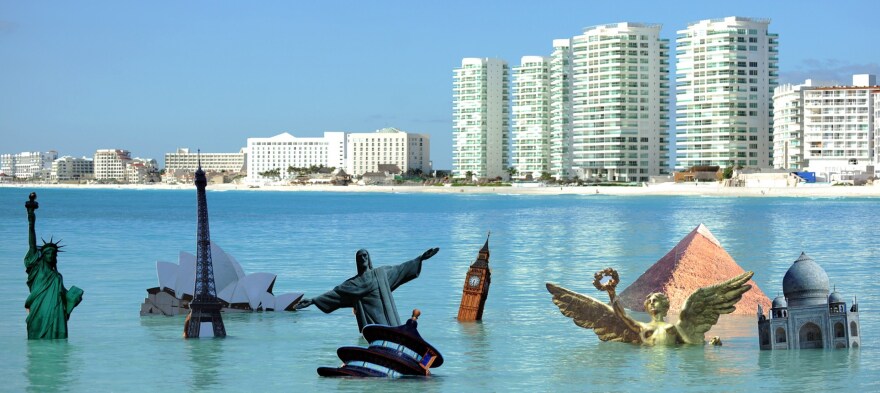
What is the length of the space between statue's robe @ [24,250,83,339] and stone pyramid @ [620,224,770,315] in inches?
397

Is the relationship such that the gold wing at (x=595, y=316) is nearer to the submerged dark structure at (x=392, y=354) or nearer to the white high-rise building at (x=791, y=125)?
the submerged dark structure at (x=392, y=354)

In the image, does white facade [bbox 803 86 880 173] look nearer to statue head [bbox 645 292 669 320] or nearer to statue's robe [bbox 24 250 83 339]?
statue head [bbox 645 292 669 320]

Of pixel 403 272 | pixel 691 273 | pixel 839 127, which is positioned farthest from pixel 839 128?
pixel 403 272

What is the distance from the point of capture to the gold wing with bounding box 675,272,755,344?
17.1 metres

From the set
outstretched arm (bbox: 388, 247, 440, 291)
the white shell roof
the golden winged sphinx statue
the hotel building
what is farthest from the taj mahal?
the hotel building

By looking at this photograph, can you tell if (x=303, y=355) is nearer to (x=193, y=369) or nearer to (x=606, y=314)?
(x=193, y=369)

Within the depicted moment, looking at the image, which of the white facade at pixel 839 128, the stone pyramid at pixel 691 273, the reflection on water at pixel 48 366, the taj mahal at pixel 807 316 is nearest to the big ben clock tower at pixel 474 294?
the stone pyramid at pixel 691 273

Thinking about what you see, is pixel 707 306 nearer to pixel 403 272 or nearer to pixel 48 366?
pixel 403 272

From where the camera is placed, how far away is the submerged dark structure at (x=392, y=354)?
14.4m

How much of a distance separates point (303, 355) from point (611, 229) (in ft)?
160

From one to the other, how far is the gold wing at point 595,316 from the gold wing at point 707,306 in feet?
2.58

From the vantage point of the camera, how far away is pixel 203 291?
18.1 metres

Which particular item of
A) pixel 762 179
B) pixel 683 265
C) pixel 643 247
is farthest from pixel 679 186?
pixel 683 265

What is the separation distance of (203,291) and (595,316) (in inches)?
235
